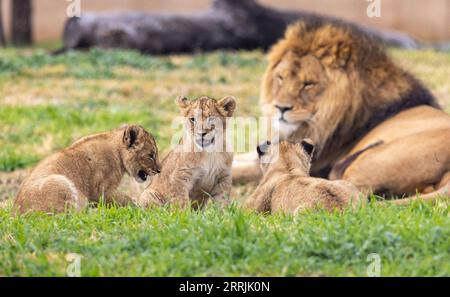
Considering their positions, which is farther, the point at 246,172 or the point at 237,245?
the point at 246,172

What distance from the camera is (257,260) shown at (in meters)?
5.05

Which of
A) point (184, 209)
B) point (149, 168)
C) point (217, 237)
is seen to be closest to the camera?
point (217, 237)

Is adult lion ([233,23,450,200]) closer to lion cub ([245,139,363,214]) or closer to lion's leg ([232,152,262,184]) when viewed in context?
lion's leg ([232,152,262,184])

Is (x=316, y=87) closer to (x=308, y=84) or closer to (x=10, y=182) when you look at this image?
(x=308, y=84)

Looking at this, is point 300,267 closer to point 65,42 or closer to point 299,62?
point 299,62

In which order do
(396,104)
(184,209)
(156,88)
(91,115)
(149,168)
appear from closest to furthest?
(184,209), (149,168), (396,104), (91,115), (156,88)

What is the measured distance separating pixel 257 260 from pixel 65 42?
1277cm

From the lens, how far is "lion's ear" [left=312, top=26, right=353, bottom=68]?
8180 mm

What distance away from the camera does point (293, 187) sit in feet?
20.6

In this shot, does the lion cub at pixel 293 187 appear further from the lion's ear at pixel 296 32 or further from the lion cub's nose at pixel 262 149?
the lion's ear at pixel 296 32

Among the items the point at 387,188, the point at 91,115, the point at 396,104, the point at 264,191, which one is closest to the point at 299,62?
the point at 396,104

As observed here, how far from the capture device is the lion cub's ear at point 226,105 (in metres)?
6.68

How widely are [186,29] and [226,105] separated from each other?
10739mm

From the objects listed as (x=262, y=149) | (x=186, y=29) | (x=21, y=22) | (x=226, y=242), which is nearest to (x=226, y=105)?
(x=262, y=149)
